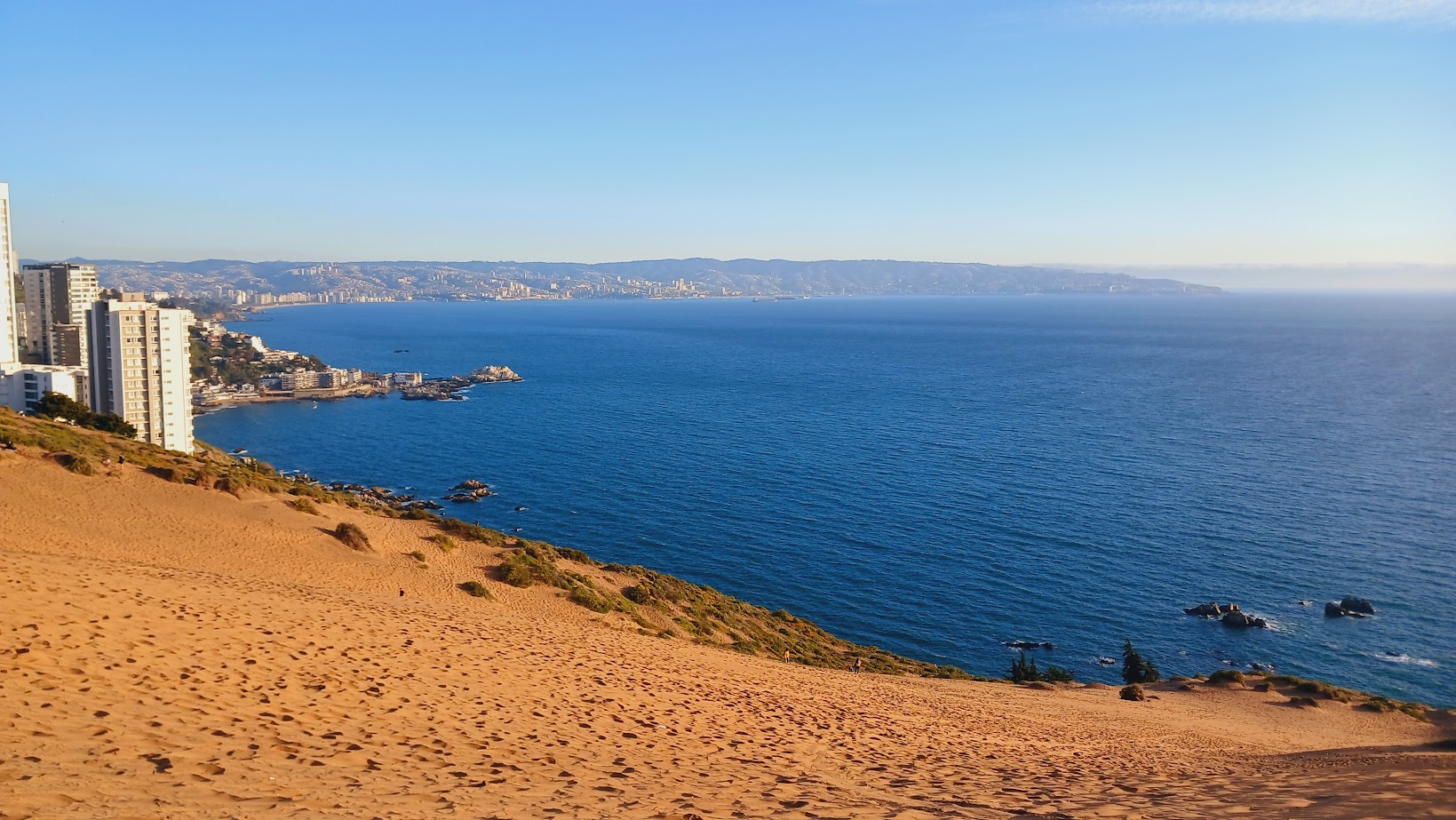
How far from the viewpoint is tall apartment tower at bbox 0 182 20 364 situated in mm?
53156

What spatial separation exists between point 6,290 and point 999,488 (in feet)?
201

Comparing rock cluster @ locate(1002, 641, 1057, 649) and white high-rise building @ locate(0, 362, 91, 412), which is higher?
white high-rise building @ locate(0, 362, 91, 412)

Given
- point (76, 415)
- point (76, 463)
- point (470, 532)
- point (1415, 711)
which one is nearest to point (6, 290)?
point (76, 415)

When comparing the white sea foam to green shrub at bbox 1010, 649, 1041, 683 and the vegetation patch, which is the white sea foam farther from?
the vegetation patch

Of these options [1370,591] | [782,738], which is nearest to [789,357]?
[1370,591]

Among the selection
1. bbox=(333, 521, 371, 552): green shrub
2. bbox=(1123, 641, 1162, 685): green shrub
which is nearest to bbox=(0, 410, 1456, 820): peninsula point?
bbox=(333, 521, 371, 552): green shrub

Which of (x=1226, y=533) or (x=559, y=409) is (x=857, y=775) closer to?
(x=1226, y=533)

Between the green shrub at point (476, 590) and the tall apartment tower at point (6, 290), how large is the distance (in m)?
47.2

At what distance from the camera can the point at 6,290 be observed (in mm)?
55438

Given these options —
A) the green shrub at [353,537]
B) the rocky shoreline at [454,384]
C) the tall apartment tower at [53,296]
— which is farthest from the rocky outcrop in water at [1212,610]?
the tall apartment tower at [53,296]

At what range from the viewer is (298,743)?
8.77 m

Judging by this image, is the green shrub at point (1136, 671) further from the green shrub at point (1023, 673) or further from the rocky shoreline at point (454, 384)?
the rocky shoreline at point (454, 384)

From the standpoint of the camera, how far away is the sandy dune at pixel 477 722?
771 cm

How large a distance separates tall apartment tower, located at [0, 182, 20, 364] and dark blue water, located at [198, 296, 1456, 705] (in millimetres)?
15445
